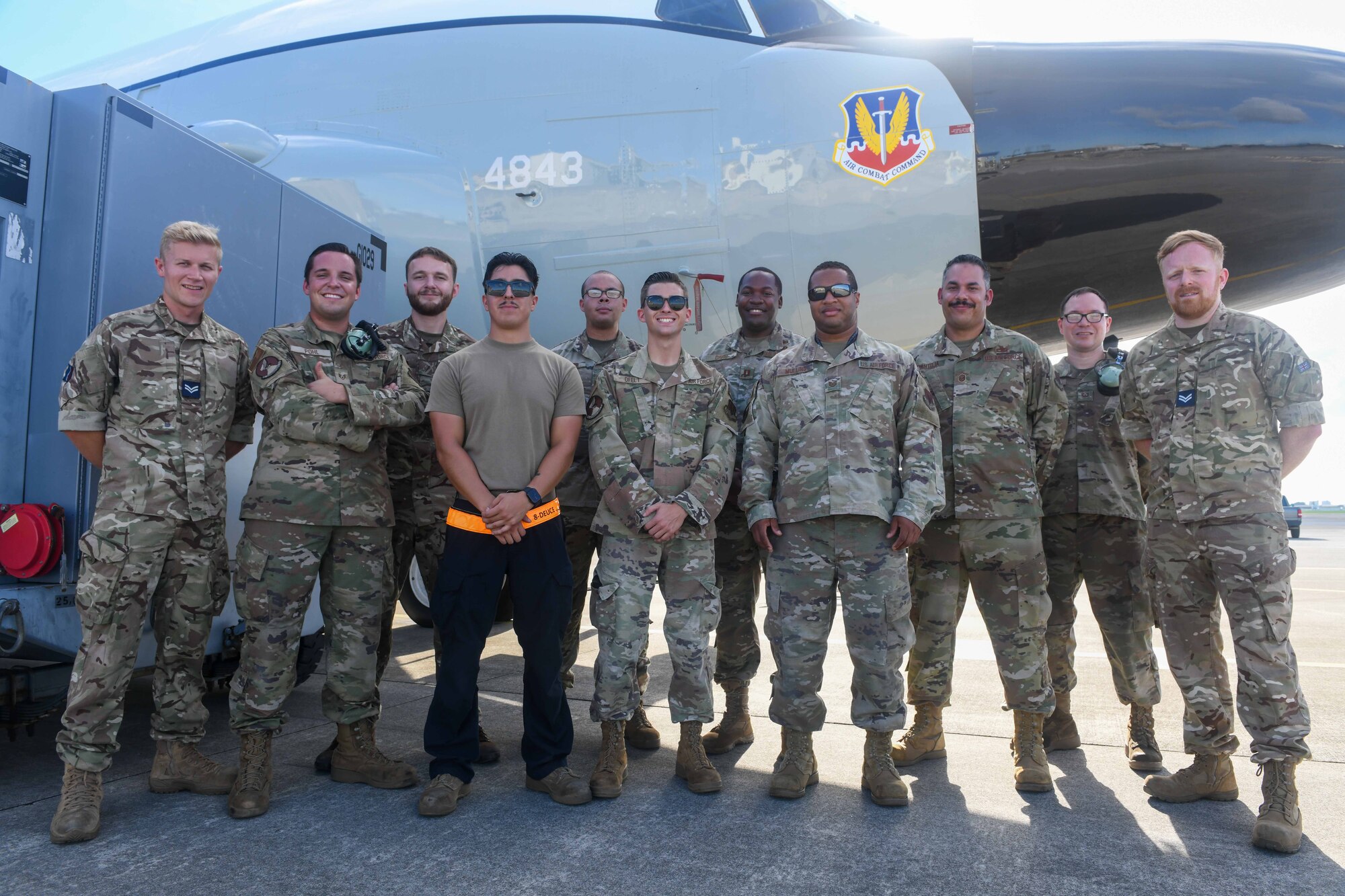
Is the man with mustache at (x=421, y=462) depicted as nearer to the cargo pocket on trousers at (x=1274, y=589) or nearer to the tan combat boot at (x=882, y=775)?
the tan combat boot at (x=882, y=775)

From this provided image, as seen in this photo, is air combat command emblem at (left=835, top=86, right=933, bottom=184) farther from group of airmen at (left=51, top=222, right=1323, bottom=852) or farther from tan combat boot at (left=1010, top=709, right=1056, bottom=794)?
tan combat boot at (left=1010, top=709, right=1056, bottom=794)

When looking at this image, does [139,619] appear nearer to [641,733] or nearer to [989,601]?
[641,733]

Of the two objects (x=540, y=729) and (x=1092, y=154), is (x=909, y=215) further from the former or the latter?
(x=540, y=729)

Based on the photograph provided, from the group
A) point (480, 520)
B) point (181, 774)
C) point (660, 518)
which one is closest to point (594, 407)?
point (660, 518)

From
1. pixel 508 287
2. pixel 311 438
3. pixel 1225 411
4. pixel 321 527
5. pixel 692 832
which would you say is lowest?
pixel 692 832

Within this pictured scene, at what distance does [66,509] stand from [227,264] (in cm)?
117

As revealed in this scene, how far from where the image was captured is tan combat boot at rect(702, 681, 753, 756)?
12.2 feet

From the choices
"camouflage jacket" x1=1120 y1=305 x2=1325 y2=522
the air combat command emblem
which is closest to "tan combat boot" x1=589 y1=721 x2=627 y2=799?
"camouflage jacket" x1=1120 y1=305 x2=1325 y2=522

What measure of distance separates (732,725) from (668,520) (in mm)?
1105


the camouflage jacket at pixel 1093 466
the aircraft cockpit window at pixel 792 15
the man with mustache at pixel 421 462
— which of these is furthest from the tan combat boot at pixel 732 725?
the aircraft cockpit window at pixel 792 15

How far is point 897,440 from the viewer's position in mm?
3391

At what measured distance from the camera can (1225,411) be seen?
3.05 m

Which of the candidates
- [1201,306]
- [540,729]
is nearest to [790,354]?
[1201,306]

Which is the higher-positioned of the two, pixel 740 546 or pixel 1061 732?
pixel 740 546
